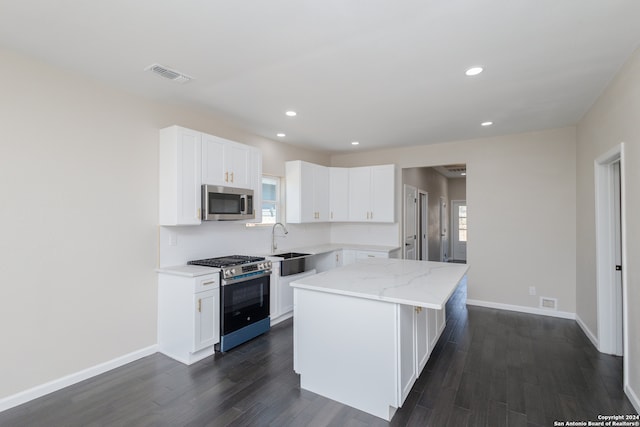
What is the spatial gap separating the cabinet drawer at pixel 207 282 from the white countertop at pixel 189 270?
42 mm

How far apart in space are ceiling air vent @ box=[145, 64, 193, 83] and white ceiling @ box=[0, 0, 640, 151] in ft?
0.24

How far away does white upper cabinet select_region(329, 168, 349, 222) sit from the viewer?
18.4 feet

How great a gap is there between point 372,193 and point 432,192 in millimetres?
3084

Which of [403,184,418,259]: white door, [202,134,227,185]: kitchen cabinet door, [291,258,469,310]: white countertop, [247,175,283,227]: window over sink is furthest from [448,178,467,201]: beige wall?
[202,134,227,185]: kitchen cabinet door

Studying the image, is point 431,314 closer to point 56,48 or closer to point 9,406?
point 9,406

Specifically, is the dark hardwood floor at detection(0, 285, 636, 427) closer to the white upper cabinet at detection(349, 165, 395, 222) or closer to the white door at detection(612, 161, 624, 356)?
the white door at detection(612, 161, 624, 356)

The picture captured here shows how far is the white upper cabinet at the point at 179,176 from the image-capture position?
3.11m

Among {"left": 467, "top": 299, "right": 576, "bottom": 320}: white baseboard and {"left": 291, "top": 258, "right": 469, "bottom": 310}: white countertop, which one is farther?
{"left": 467, "top": 299, "right": 576, "bottom": 320}: white baseboard

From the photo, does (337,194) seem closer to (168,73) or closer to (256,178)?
(256,178)

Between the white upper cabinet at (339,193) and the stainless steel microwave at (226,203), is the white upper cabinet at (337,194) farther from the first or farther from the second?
Result: the stainless steel microwave at (226,203)

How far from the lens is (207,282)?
3.05 meters

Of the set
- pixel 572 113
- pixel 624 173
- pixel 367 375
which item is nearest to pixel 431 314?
pixel 367 375

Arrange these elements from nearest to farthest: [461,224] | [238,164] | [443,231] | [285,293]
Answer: [238,164] → [285,293] → [443,231] → [461,224]

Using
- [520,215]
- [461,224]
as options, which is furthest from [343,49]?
[461,224]
